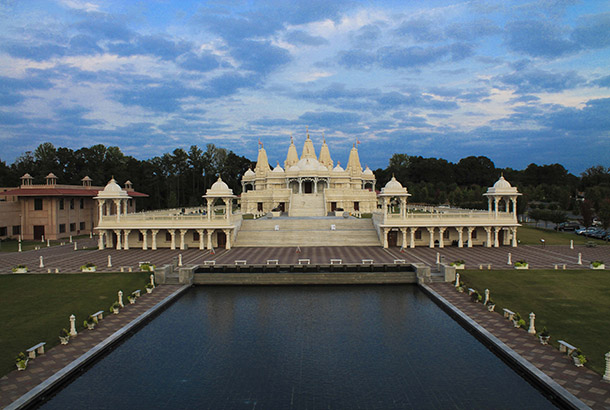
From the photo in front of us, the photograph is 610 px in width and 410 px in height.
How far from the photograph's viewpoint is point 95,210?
212 feet

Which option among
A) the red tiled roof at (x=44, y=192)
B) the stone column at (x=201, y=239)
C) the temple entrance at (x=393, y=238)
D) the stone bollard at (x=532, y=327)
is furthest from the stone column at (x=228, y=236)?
the stone bollard at (x=532, y=327)

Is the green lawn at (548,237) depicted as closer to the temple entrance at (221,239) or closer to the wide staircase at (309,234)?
the wide staircase at (309,234)

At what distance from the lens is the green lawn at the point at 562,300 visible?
1877 cm

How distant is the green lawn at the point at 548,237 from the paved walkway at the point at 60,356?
4175cm

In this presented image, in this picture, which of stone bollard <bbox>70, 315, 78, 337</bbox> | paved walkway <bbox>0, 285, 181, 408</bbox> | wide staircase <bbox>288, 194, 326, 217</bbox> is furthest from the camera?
wide staircase <bbox>288, 194, 326, 217</bbox>

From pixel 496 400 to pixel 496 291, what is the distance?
13.8 m

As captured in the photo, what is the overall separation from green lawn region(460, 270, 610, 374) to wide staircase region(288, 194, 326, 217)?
3361 cm

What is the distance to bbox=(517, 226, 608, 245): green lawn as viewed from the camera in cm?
4778

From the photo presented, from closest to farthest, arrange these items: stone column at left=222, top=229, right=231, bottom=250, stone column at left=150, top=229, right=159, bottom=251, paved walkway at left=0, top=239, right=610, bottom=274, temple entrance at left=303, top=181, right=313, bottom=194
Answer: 1. paved walkway at left=0, top=239, right=610, bottom=274
2. stone column at left=222, top=229, right=231, bottom=250
3. stone column at left=150, top=229, right=159, bottom=251
4. temple entrance at left=303, top=181, right=313, bottom=194

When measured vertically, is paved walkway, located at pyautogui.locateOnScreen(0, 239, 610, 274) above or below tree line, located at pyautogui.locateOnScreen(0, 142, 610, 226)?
below

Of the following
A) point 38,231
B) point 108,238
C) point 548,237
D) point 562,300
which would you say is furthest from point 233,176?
point 562,300

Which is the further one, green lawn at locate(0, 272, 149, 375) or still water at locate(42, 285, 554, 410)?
green lawn at locate(0, 272, 149, 375)

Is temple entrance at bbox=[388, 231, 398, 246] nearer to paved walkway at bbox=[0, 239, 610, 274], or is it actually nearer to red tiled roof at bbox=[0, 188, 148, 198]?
paved walkway at bbox=[0, 239, 610, 274]

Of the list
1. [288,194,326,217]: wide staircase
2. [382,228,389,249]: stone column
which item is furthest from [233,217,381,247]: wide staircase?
[288,194,326,217]: wide staircase
